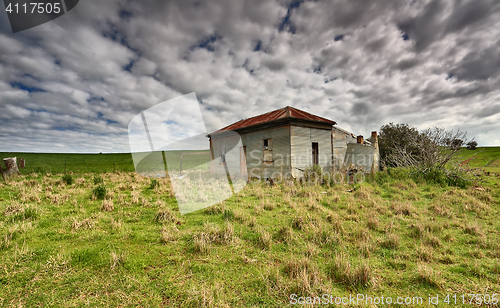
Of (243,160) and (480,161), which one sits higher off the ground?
(243,160)

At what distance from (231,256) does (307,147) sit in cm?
1238

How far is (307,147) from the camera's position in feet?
49.4

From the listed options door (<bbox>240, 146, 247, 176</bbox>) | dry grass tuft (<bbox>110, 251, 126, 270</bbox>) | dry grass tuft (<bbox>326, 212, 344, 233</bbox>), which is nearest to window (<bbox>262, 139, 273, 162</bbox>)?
door (<bbox>240, 146, 247, 176</bbox>)

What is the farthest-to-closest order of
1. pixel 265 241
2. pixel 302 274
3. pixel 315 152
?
pixel 315 152 < pixel 265 241 < pixel 302 274

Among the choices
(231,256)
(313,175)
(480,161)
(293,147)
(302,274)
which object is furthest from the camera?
(480,161)

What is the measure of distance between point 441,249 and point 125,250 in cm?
679

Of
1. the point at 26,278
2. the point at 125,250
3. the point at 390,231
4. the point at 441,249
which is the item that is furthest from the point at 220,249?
the point at 441,249

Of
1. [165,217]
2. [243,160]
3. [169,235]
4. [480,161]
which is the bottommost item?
[169,235]

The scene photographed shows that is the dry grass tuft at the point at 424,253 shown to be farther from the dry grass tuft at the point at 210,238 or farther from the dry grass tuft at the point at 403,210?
the dry grass tuft at the point at 210,238

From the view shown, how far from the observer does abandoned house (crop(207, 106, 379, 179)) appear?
14.3 metres

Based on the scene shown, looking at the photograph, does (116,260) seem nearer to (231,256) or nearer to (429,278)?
(231,256)

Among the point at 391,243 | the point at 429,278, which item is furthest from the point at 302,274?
the point at 391,243

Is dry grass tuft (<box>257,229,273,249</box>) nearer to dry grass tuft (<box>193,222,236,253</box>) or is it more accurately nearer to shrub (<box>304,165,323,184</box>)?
dry grass tuft (<box>193,222,236,253</box>)

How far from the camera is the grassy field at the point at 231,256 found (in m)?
2.82
